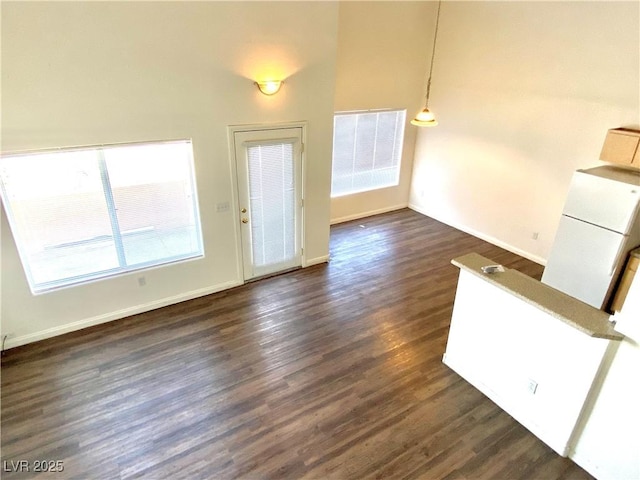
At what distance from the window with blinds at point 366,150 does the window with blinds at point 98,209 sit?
315 cm

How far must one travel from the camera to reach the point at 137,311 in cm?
470

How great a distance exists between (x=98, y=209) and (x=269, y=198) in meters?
1.99

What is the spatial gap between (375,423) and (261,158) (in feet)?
10.8

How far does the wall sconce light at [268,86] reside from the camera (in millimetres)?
4461

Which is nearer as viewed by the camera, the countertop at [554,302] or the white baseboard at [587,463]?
the countertop at [554,302]

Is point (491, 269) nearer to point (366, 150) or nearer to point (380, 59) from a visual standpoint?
point (366, 150)

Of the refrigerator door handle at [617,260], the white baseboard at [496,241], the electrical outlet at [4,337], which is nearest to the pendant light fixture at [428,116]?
the white baseboard at [496,241]

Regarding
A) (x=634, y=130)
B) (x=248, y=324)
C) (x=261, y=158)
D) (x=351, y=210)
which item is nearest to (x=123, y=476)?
(x=248, y=324)

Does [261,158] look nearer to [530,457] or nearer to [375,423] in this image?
[375,423]

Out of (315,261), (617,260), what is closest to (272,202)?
(315,261)

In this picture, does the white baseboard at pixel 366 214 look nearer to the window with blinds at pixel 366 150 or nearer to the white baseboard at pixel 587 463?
the window with blinds at pixel 366 150

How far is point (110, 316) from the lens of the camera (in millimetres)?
4562

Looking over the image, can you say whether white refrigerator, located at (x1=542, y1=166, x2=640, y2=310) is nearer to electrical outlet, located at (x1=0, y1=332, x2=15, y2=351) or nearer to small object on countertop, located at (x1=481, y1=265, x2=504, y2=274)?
small object on countertop, located at (x1=481, y1=265, x2=504, y2=274)

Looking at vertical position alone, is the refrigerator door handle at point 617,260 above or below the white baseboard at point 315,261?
above
